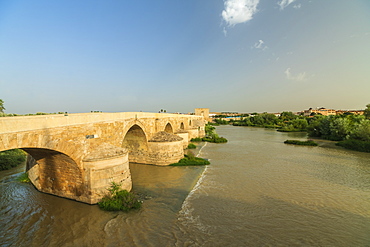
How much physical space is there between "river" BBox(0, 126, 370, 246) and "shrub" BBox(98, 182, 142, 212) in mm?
224

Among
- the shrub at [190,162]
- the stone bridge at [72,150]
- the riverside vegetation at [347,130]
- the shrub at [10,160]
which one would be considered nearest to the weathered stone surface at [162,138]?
the shrub at [190,162]

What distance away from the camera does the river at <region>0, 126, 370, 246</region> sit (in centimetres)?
498

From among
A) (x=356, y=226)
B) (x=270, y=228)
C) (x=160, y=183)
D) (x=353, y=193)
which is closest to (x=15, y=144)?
(x=160, y=183)

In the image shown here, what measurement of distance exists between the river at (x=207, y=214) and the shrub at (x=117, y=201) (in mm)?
224

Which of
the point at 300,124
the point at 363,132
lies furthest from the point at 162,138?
the point at 300,124

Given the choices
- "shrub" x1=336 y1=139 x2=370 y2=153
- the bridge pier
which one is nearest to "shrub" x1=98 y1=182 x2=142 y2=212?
the bridge pier

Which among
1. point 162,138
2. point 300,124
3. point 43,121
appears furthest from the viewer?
point 300,124

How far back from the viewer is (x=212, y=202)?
7141 millimetres

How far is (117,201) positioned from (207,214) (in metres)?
3.34

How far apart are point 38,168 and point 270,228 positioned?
9.18 meters

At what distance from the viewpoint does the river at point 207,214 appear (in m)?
4.98

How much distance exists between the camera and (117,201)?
630cm

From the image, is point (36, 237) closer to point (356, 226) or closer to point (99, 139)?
point (99, 139)

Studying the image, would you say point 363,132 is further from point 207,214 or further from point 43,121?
point 43,121
